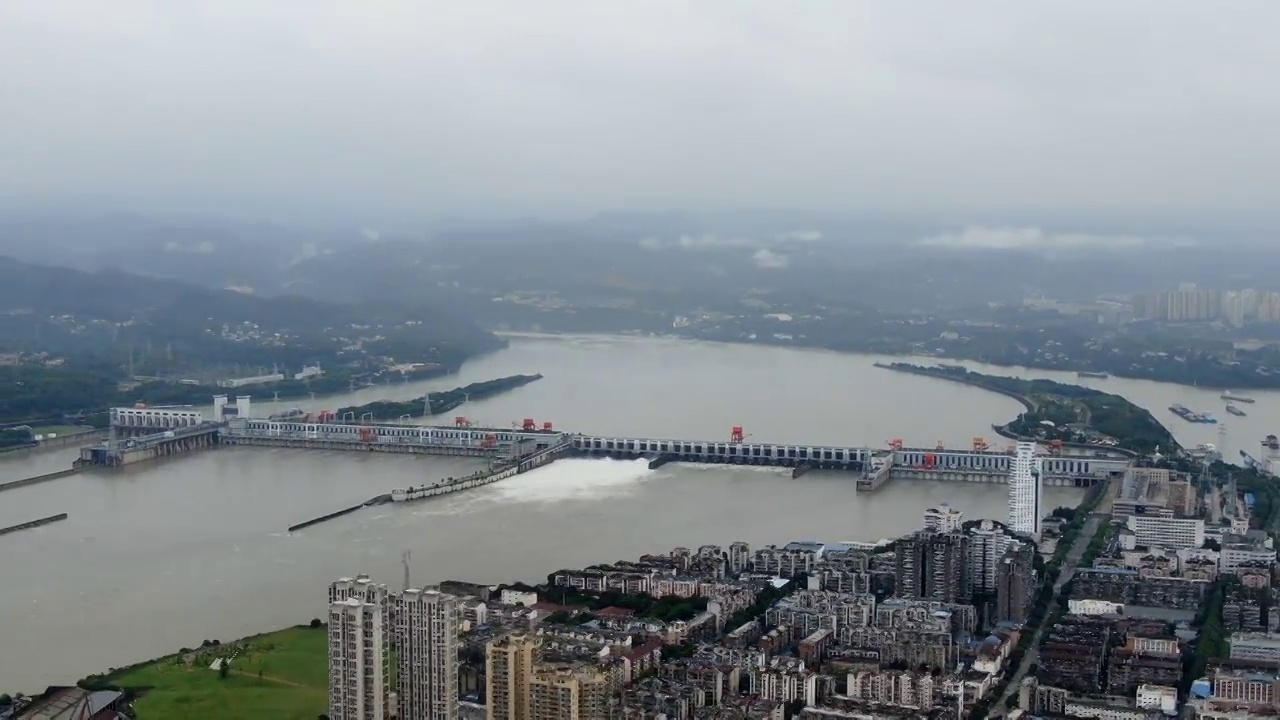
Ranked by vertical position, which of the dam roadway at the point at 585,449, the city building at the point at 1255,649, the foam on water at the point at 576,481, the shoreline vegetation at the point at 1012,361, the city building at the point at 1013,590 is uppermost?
the shoreline vegetation at the point at 1012,361

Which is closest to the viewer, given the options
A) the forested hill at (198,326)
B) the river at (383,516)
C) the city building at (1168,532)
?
the river at (383,516)

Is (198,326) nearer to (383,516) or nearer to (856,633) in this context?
(383,516)

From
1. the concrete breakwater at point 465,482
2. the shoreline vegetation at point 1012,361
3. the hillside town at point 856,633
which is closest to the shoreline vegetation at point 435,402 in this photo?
the concrete breakwater at point 465,482

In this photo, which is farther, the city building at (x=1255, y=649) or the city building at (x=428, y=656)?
the city building at (x=1255, y=649)

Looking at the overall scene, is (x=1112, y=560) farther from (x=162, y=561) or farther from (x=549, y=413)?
(x=549, y=413)

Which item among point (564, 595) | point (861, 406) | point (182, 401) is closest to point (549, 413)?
point (861, 406)

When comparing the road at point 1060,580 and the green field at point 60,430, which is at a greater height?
the green field at point 60,430

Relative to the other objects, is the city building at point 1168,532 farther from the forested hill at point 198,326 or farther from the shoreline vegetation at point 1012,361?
the forested hill at point 198,326
